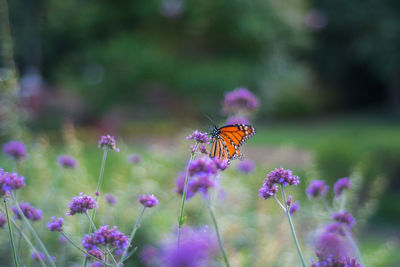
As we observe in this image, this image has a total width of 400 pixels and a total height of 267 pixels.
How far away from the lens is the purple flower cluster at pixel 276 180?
1447 millimetres

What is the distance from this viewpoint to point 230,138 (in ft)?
7.26

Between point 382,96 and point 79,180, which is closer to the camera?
point 79,180

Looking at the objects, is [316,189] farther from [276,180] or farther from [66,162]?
[66,162]

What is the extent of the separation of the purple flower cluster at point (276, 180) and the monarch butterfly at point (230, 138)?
24.9 inches

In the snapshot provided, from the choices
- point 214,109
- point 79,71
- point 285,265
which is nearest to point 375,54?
point 214,109

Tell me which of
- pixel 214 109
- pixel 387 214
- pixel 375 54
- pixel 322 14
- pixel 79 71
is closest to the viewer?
pixel 387 214

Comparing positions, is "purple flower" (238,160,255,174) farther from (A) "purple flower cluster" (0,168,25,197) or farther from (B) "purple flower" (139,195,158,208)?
(A) "purple flower cluster" (0,168,25,197)

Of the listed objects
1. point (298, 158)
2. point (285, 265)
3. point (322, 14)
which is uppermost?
point (322, 14)

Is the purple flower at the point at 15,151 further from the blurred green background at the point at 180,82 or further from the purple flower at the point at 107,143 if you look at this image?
the blurred green background at the point at 180,82

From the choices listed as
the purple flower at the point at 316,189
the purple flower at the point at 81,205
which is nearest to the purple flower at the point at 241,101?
the purple flower at the point at 316,189

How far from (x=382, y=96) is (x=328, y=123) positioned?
265 inches

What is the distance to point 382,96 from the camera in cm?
2642

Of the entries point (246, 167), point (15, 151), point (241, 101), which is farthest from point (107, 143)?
point (241, 101)

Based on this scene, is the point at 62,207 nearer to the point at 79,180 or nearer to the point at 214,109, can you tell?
the point at 79,180
